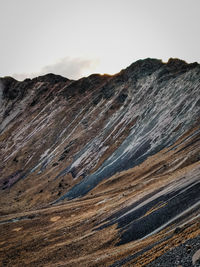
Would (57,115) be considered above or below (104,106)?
above

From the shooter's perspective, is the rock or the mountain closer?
the rock

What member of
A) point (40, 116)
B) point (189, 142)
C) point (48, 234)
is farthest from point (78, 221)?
point (40, 116)

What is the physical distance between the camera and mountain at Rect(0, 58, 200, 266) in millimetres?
38500

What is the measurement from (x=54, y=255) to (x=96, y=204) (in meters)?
29.5

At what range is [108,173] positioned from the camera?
107500mm

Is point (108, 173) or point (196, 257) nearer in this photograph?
point (196, 257)

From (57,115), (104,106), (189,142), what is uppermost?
(57,115)

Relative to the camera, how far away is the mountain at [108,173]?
38.5 m

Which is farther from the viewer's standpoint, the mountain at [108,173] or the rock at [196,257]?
the mountain at [108,173]

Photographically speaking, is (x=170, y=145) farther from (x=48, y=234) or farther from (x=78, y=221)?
(x=48, y=234)

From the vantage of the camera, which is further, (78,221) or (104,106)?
(104,106)

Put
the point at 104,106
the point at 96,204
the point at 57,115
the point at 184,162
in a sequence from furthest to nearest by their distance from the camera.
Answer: the point at 57,115 → the point at 104,106 → the point at 96,204 → the point at 184,162

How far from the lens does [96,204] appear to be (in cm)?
7644

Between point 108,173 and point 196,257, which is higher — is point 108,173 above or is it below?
above
